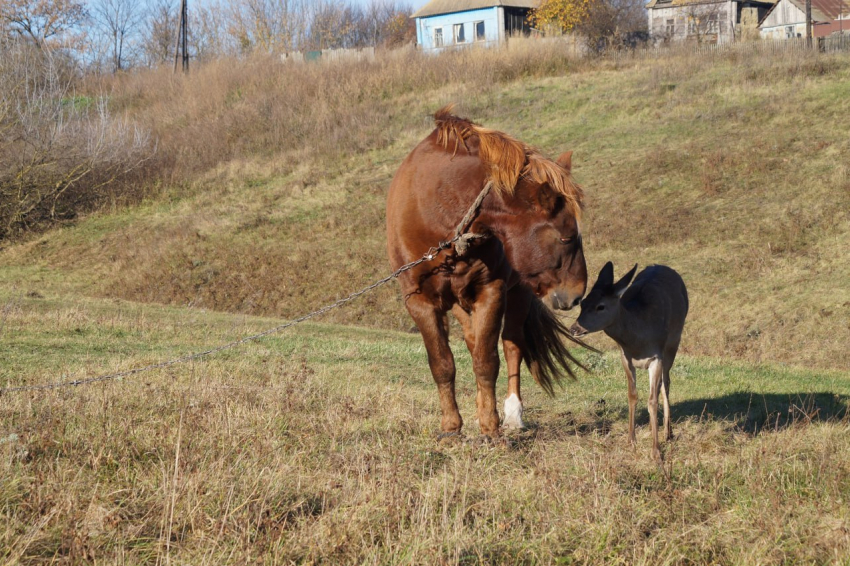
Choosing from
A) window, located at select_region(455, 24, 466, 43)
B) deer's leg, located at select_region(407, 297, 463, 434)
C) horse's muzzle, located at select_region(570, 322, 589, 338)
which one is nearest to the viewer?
horse's muzzle, located at select_region(570, 322, 589, 338)

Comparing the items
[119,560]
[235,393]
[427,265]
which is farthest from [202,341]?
[119,560]

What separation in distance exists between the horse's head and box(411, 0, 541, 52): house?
199 feet

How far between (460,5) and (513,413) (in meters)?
66.2

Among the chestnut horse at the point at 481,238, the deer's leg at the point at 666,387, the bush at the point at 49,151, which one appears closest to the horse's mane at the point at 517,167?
the chestnut horse at the point at 481,238

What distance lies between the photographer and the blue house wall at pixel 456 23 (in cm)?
6669

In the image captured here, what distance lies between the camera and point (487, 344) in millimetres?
5781

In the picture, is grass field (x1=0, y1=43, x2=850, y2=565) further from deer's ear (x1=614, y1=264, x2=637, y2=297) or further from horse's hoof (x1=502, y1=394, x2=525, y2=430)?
deer's ear (x1=614, y1=264, x2=637, y2=297)

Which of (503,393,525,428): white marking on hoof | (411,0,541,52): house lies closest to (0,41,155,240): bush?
(503,393,525,428): white marking on hoof

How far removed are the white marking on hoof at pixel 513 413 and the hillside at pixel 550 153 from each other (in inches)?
374

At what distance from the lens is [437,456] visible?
535cm

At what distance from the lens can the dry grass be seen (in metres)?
3.58

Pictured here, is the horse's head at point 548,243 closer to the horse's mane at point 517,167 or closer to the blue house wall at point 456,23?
the horse's mane at point 517,167

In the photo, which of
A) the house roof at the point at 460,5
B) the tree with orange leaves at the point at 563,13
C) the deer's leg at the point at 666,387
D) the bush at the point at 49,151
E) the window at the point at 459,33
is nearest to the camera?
the deer's leg at the point at 666,387

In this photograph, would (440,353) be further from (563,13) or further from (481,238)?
(563,13)
